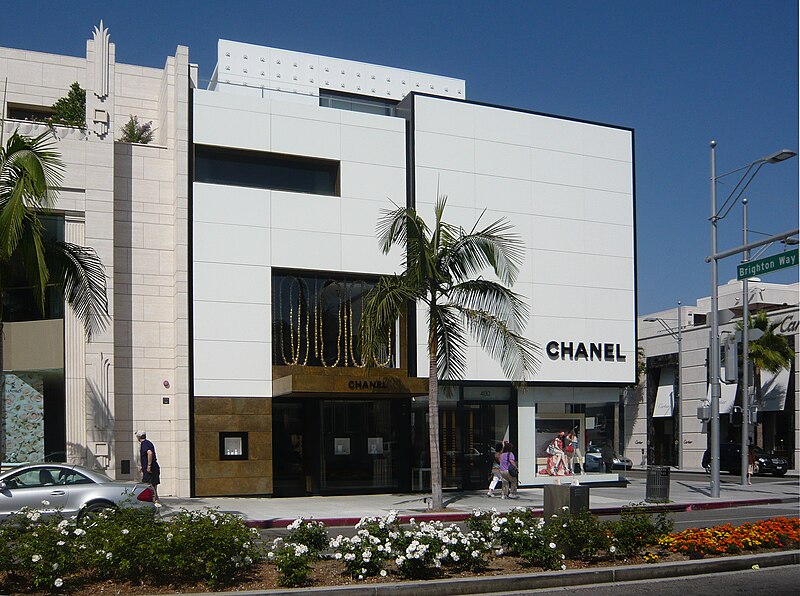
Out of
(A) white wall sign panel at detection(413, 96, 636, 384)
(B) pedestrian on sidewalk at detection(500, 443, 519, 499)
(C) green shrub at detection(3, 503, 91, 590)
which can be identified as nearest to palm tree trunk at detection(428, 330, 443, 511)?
(B) pedestrian on sidewalk at detection(500, 443, 519, 499)

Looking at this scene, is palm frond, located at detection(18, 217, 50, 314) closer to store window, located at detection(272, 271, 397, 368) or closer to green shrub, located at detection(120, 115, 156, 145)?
store window, located at detection(272, 271, 397, 368)

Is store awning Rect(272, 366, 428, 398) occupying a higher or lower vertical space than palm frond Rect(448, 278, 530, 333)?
lower

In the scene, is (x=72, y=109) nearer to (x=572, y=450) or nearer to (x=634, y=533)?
(x=572, y=450)

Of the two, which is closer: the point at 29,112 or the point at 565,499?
the point at 565,499

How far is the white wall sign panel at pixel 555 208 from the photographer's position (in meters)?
30.7

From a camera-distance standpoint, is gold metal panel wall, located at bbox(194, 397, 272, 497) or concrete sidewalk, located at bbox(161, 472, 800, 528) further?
gold metal panel wall, located at bbox(194, 397, 272, 497)

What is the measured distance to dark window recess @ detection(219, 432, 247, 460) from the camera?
26.5 meters

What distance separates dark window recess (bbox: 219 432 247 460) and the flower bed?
14.0m

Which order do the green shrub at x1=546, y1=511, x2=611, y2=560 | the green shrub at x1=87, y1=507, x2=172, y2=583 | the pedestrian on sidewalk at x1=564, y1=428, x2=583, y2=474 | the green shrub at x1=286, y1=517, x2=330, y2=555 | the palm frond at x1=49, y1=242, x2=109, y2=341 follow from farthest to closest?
the pedestrian on sidewalk at x1=564, y1=428, x2=583, y2=474, the palm frond at x1=49, y1=242, x2=109, y2=341, the green shrub at x1=546, y1=511, x2=611, y2=560, the green shrub at x1=286, y1=517, x2=330, y2=555, the green shrub at x1=87, y1=507, x2=172, y2=583

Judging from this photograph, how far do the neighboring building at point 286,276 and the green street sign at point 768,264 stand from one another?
20.9ft

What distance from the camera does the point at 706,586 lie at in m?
12.1

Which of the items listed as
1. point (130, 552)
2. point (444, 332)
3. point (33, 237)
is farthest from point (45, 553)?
point (444, 332)

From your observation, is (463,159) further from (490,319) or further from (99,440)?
(99,440)

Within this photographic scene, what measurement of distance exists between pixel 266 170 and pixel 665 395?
139ft
